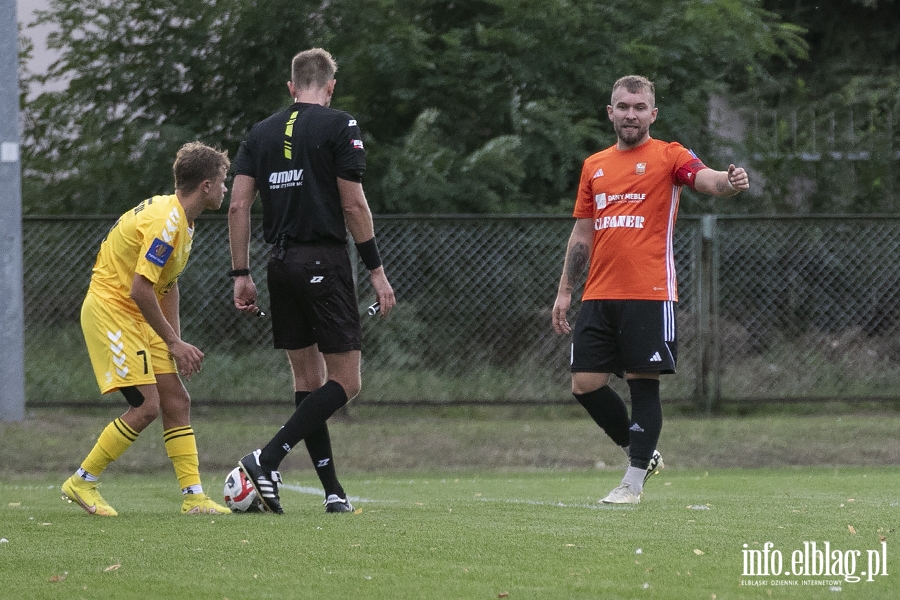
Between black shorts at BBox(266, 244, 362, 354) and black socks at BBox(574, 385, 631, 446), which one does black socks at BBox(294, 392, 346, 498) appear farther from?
black socks at BBox(574, 385, 631, 446)

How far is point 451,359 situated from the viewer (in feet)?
37.3

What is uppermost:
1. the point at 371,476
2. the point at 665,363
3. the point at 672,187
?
the point at 672,187

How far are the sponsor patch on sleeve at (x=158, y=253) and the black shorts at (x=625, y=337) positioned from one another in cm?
212

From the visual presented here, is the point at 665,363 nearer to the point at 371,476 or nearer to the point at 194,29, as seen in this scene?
the point at 371,476

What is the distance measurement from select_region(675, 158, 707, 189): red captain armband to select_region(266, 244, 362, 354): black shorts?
1714 millimetres

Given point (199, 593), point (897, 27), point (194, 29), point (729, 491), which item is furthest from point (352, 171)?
point (897, 27)

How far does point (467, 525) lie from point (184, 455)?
1.76 meters

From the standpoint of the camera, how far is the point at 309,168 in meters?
5.50

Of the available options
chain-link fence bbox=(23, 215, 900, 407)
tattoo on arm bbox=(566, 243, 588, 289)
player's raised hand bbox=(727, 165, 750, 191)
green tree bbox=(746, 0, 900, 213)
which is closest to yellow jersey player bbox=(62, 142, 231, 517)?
tattoo on arm bbox=(566, 243, 588, 289)

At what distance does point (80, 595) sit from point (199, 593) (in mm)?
343

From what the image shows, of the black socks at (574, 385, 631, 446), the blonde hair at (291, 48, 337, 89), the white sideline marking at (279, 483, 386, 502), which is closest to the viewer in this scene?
the blonde hair at (291, 48, 337, 89)

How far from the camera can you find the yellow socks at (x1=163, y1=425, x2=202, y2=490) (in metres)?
5.87

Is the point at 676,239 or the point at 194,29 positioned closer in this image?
the point at 676,239

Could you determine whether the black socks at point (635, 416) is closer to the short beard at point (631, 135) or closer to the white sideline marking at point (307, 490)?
the short beard at point (631, 135)
